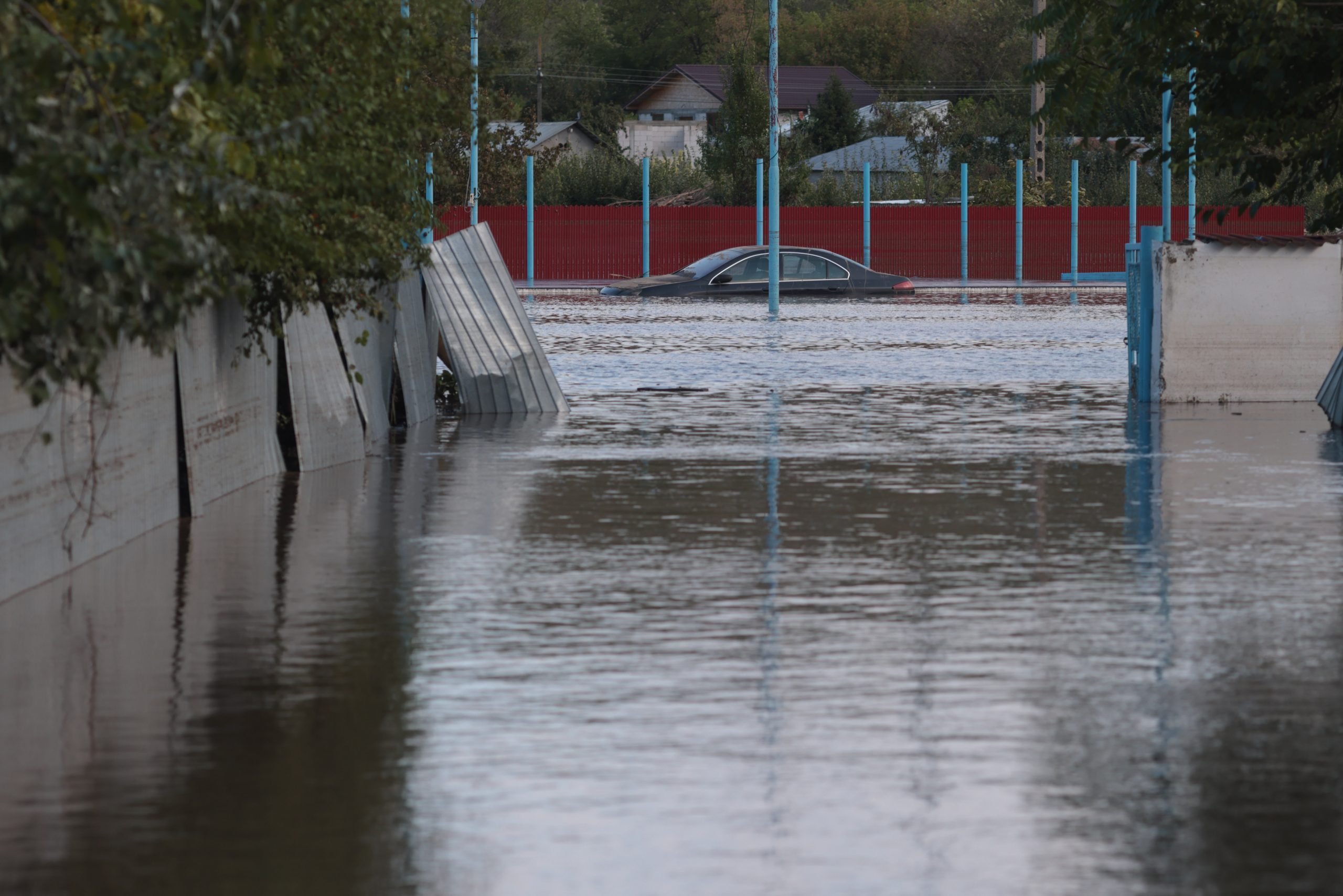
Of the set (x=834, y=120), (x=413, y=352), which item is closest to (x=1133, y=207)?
(x=834, y=120)

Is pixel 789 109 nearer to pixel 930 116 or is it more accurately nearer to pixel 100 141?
pixel 930 116

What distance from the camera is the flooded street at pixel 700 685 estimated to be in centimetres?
588

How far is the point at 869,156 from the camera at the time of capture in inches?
3462

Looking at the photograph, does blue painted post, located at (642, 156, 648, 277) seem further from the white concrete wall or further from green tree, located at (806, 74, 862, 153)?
the white concrete wall

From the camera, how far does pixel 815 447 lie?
669 inches

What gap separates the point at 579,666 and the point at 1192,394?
14128 millimetres

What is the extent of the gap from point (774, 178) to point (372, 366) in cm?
2521

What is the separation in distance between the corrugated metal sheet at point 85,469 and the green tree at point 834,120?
7872cm

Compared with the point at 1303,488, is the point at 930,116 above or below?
above

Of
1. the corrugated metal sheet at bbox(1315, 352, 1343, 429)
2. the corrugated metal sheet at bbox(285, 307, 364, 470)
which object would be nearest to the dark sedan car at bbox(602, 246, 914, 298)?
the corrugated metal sheet at bbox(1315, 352, 1343, 429)

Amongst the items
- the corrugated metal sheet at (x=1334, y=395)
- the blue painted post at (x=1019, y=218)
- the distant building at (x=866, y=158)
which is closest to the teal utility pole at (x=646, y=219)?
the blue painted post at (x=1019, y=218)

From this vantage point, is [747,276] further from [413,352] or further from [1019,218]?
[413,352]

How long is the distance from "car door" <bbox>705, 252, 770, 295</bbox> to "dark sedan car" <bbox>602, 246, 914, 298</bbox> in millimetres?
11

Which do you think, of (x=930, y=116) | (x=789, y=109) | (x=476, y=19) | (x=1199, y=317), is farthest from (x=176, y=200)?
(x=789, y=109)
